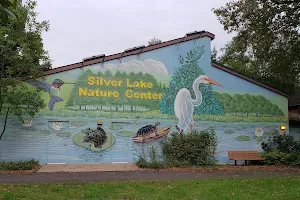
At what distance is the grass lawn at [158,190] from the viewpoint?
8.94 meters

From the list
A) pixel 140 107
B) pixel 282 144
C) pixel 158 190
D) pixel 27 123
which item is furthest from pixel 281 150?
pixel 27 123

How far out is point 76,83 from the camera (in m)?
16.9

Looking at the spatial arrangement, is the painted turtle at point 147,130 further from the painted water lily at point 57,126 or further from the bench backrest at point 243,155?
the bench backrest at point 243,155

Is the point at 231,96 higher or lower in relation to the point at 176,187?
higher

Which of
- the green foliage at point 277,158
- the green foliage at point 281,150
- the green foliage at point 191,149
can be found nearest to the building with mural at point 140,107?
the green foliage at point 281,150

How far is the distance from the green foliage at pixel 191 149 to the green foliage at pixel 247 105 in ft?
9.31

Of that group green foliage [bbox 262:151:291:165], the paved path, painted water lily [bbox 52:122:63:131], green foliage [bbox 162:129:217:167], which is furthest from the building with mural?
the paved path

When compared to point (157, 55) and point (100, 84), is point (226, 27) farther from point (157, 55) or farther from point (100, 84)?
point (100, 84)

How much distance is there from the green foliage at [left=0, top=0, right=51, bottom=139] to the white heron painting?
285 inches

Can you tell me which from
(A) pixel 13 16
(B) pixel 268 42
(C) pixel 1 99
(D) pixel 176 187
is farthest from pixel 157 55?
(A) pixel 13 16

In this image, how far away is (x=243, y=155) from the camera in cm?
1792

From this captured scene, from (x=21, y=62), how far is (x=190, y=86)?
9.04 meters

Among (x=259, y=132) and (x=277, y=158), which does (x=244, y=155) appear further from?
(x=259, y=132)

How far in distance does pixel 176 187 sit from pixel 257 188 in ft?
8.40
